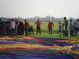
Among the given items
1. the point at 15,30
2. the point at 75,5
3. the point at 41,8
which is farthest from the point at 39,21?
the point at 75,5

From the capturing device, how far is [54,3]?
132 inches

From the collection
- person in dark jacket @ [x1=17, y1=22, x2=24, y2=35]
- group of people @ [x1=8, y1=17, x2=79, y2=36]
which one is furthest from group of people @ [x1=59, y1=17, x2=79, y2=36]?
person in dark jacket @ [x1=17, y1=22, x2=24, y2=35]

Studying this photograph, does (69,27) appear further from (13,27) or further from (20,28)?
(13,27)

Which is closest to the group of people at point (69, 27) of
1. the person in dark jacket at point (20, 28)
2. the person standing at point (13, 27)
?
the person in dark jacket at point (20, 28)

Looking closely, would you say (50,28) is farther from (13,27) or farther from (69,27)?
(13,27)

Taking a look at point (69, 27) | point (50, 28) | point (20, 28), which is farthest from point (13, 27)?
point (69, 27)

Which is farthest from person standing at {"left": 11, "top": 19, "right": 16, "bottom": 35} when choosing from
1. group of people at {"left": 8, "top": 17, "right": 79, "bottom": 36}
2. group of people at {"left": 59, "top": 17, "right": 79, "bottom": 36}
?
group of people at {"left": 59, "top": 17, "right": 79, "bottom": 36}

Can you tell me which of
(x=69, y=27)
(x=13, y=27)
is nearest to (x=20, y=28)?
(x=13, y=27)

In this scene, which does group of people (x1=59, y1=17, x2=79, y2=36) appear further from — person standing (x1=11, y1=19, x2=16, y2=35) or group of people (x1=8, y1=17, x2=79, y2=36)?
person standing (x1=11, y1=19, x2=16, y2=35)

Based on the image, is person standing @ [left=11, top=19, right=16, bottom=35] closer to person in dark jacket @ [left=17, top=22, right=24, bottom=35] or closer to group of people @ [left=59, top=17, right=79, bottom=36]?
person in dark jacket @ [left=17, top=22, right=24, bottom=35]

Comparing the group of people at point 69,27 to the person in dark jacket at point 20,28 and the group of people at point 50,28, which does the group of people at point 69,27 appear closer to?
the group of people at point 50,28

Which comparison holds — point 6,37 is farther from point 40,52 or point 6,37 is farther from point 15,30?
point 40,52

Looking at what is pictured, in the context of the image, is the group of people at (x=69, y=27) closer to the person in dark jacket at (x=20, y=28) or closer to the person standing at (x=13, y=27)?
the person in dark jacket at (x=20, y=28)

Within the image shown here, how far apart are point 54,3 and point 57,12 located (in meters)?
0.16
